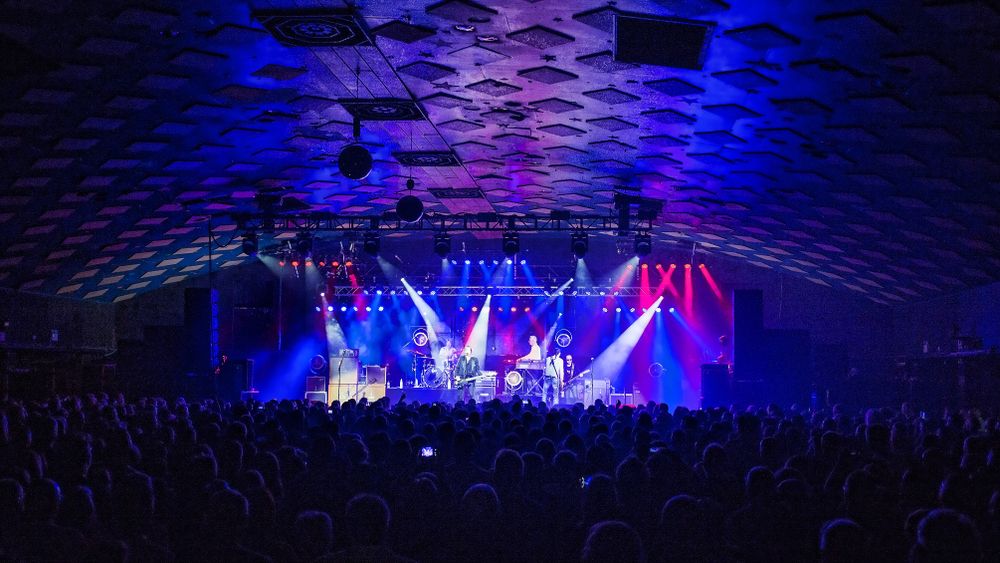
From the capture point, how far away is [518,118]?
53.9 ft

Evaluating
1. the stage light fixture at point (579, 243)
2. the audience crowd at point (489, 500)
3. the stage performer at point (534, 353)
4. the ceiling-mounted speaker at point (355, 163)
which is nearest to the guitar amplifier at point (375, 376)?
the stage performer at point (534, 353)

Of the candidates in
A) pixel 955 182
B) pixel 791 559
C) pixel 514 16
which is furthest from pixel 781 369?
pixel 791 559

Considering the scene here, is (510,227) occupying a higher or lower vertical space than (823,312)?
higher

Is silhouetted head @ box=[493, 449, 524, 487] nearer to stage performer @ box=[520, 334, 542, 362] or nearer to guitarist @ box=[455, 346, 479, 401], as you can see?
guitarist @ box=[455, 346, 479, 401]

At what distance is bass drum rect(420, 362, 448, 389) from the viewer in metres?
32.9

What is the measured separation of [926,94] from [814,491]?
659 cm

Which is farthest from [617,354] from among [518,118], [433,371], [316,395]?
[518,118]

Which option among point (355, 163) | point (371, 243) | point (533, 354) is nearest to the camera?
point (355, 163)

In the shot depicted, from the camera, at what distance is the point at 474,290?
113 feet

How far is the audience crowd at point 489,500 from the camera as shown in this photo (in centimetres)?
532

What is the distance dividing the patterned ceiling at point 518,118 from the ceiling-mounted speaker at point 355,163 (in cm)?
104

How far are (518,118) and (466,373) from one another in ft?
52.1

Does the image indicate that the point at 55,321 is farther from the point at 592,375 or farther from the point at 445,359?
the point at 592,375

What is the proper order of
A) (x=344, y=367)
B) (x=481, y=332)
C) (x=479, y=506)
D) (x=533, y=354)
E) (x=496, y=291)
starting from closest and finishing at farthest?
1. (x=479, y=506)
2. (x=533, y=354)
3. (x=344, y=367)
4. (x=496, y=291)
5. (x=481, y=332)
